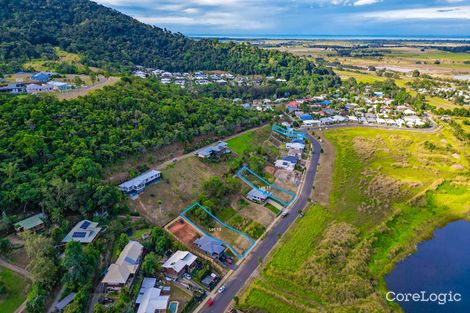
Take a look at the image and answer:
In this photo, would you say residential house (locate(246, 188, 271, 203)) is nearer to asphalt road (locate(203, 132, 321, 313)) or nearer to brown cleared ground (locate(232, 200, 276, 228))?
brown cleared ground (locate(232, 200, 276, 228))

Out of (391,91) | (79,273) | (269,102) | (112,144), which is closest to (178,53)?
(269,102)

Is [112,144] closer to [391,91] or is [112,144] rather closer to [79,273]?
[79,273]

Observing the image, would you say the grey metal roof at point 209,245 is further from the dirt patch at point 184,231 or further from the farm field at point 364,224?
the farm field at point 364,224

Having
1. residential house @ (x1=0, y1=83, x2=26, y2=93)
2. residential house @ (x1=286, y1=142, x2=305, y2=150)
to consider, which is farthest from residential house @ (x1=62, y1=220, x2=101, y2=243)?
residential house @ (x1=286, y1=142, x2=305, y2=150)

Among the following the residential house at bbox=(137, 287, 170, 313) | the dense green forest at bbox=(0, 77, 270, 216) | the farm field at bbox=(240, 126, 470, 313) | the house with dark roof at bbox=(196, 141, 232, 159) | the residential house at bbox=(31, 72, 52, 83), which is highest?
the residential house at bbox=(31, 72, 52, 83)

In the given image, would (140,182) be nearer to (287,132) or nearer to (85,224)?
(85,224)

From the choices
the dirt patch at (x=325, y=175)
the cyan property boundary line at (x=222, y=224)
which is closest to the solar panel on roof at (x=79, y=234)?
the cyan property boundary line at (x=222, y=224)
